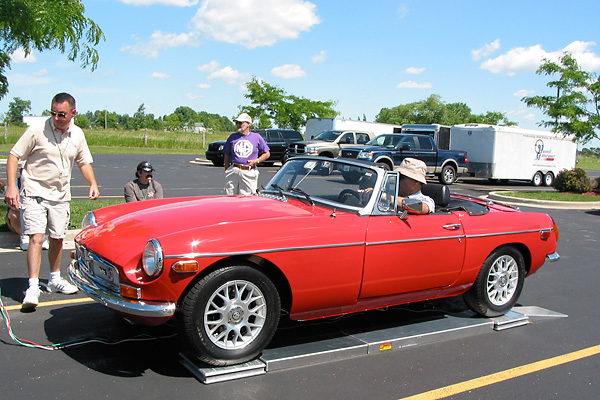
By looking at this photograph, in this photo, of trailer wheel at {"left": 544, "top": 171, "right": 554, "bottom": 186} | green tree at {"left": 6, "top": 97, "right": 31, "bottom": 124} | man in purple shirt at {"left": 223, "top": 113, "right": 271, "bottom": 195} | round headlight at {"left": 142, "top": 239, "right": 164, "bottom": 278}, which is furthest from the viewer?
green tree at {"left": 6, "top": 97, "right": 31, "bottom": 124}

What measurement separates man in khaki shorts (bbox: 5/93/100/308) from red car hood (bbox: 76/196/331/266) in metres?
0.70

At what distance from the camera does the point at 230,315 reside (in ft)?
12.4

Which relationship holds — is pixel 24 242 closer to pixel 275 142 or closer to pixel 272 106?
pixel 275 142

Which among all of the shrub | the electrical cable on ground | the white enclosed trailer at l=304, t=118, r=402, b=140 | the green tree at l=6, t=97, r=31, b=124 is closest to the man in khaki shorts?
the electrical cable on ground

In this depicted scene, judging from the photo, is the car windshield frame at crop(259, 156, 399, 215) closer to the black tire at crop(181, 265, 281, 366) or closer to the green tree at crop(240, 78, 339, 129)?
the black tire at crop(181, 265, 281, 366)

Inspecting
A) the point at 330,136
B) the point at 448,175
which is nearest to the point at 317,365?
the point at 448,175

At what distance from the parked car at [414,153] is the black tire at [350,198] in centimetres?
1531

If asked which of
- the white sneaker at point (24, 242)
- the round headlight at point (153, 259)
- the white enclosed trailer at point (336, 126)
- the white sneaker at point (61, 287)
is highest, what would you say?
the white enclosed trailer at point (336, 126)

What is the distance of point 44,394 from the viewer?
3.40 meters

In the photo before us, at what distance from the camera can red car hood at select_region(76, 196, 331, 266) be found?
3.66 metres

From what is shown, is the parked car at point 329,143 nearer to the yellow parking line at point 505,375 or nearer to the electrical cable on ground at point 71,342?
the yellow parking line at point 505,375

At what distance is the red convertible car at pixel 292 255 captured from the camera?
3.62m

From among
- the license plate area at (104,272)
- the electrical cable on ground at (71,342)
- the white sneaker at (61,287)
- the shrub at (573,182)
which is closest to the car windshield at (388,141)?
the shrub at (573,182)

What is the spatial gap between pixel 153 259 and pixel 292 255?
101cm
